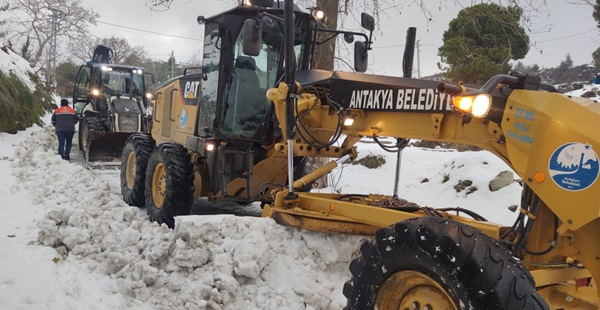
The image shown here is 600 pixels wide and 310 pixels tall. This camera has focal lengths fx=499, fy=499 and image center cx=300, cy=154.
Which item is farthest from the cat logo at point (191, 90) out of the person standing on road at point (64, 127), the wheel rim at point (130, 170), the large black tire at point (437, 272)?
the person standing on road at point (64, 127)

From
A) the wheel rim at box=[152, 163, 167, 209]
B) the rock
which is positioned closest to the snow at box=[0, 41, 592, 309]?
the wheel rim at box=[152, 163, 167, 209]

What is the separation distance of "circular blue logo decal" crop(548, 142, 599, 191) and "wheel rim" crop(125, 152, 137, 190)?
6.72 m

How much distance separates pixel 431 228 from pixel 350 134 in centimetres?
186

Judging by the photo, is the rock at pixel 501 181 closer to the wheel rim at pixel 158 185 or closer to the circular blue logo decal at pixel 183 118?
the circular blue logo decal at pixel 183 118

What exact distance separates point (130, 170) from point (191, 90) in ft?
7.12

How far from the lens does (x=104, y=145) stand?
38.4 ft

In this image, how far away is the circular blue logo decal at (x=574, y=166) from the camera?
2.45 m

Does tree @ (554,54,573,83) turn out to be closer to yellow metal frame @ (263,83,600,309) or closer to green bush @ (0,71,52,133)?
green bush @ (0,71,52,133)

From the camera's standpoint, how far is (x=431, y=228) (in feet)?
8.98

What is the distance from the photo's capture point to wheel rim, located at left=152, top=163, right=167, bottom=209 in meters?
6.54

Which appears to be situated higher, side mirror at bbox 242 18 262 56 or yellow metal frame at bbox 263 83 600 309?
side mirror at bbox 242 18 262 56

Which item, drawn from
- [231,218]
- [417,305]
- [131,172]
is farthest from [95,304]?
[131,172]

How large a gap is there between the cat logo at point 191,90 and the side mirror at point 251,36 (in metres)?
2.36

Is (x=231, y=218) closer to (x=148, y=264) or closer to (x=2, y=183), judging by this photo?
(x=148, y=264)
